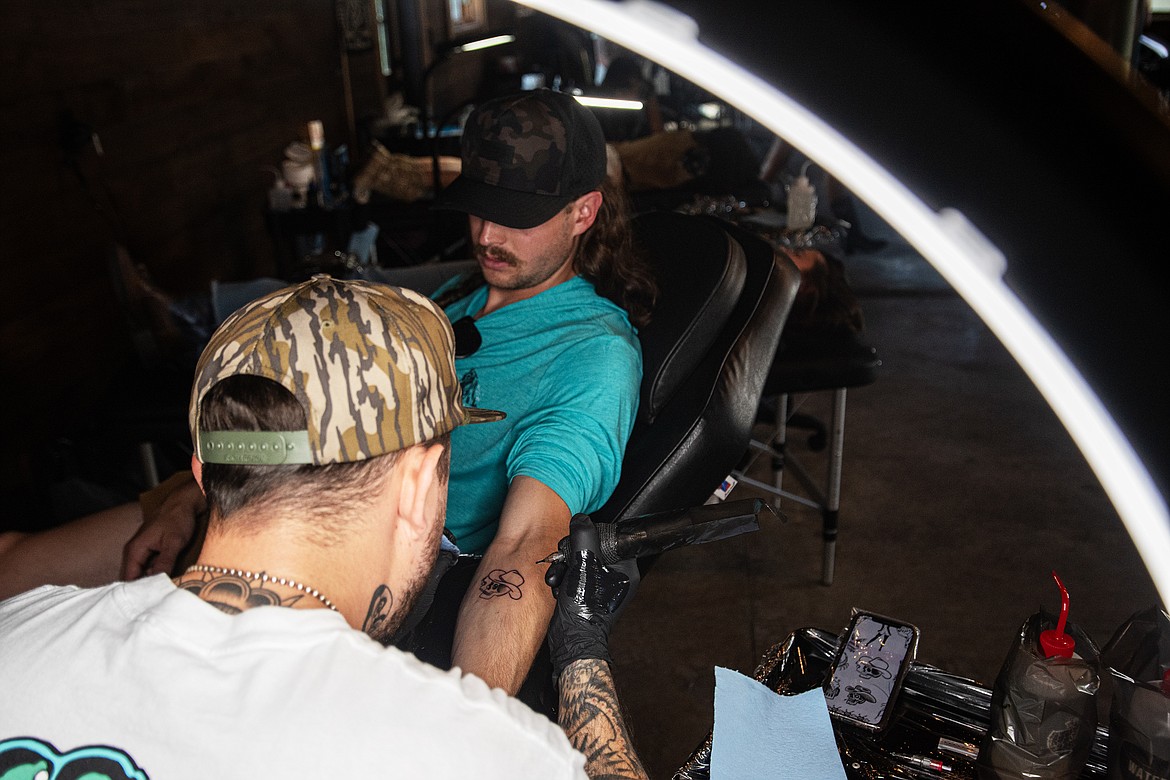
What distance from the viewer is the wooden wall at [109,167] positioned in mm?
2926

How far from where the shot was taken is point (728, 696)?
3.74 ft

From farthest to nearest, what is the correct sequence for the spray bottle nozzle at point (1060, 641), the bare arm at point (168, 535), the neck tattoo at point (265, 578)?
the bare arm at point (168, 535)
the spray bottle nozzle at point (1060, 641)
the neck tattoo at point (265, 578)

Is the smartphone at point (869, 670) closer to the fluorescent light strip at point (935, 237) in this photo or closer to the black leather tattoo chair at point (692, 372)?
the black leather tattoo chair at point (692, 372)

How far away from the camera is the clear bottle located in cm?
320

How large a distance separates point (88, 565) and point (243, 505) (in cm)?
114

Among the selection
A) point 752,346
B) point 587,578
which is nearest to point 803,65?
point 587,578

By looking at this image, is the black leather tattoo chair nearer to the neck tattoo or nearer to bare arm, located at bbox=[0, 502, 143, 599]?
the neck tattoo

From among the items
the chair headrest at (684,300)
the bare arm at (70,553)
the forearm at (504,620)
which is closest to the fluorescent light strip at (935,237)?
the forearm at (504,620)

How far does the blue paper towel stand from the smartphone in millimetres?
61

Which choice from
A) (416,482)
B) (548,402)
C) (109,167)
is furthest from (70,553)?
(109,167)

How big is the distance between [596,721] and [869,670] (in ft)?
1.29

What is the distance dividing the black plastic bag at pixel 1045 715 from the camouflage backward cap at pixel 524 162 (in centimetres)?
115

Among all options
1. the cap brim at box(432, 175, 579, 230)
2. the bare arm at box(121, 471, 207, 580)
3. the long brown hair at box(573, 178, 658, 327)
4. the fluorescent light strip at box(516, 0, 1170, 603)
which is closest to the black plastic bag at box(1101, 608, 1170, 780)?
the fluorescent light strip at box(516, 0, 1170, 603)

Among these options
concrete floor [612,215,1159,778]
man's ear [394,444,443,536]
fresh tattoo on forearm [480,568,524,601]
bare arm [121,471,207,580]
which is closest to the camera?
man's ear [394,444,443,536]
